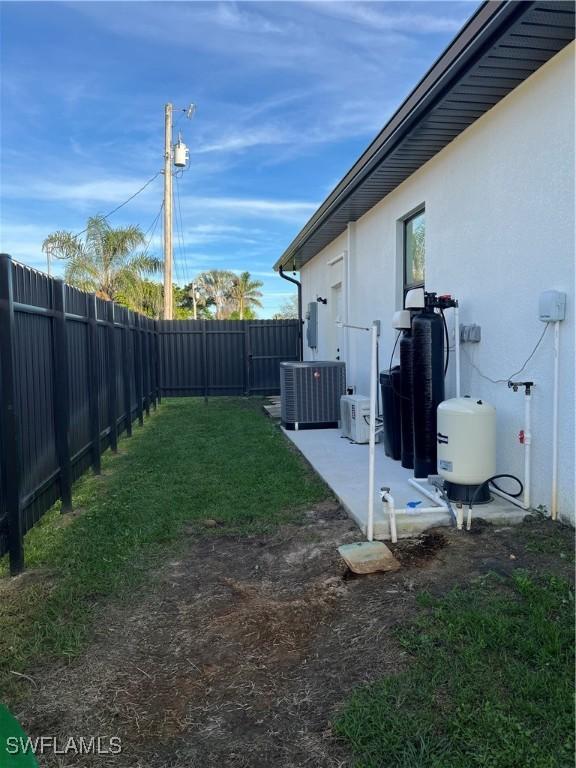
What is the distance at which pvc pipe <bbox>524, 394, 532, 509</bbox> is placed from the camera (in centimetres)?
400

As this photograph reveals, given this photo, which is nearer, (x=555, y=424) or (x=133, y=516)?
(x=555, y=424)

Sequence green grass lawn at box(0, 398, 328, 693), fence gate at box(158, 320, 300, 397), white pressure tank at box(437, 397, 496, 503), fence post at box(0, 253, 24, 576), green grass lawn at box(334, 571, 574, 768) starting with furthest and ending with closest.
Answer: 1. fence gate at box(158, 320, 300, 397)
2. white pressure tank at box(437, 397, 496, 503)
3. fence post at box(0, 253, 24, 576)
4. green grass lawn at box(0, 398, 328, 693)
5. green grass lawn at box(334, 571, 574, 768)

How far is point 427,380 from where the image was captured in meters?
4.94

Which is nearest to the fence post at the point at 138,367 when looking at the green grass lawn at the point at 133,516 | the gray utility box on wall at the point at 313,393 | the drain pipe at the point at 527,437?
the green grass lawn at the point at 133,516

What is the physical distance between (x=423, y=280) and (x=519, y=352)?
2.30 metres

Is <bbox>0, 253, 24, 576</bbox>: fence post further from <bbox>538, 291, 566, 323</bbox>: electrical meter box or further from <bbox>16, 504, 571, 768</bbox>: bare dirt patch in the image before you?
<bbox>538, 291, 566, 323</bbox>: electrical meter box

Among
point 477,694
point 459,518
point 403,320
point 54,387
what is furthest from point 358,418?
point 477,694

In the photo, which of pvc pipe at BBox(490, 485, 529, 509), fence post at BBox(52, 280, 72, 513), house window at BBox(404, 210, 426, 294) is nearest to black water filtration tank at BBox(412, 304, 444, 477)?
pvc pipe at BBox(490, 485, 529, 509)

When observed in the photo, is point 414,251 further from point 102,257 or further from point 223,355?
point 102,257

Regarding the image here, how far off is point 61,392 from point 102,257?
60.8ft

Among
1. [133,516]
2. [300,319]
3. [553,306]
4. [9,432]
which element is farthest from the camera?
[300,319]

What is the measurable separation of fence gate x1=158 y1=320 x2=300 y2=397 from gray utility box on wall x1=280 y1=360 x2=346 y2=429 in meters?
5.84

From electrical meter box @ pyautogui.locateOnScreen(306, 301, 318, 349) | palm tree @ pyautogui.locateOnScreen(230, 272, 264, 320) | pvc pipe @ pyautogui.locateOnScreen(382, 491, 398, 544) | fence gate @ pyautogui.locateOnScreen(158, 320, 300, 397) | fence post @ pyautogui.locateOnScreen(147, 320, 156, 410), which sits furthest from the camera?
palm tree @ pyautogui.locateOnScreen(230, 272, 264, 320)

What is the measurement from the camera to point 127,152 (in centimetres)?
2091
